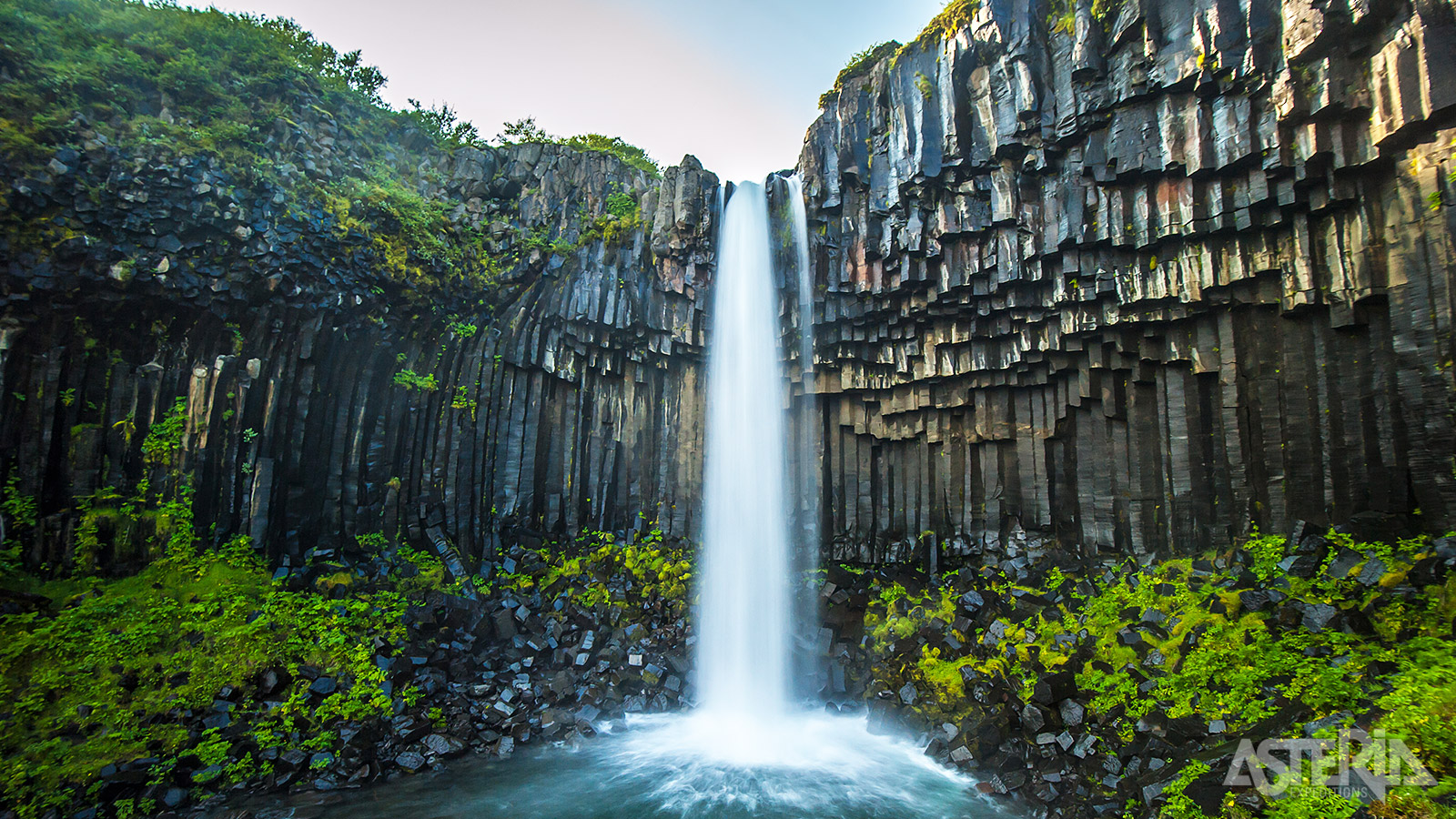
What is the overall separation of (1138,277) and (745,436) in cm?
811

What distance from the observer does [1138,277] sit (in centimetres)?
1037

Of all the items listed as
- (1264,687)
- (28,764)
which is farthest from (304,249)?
(1264,687)

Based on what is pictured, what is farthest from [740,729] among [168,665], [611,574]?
[168,665]

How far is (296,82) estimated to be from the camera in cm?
1374

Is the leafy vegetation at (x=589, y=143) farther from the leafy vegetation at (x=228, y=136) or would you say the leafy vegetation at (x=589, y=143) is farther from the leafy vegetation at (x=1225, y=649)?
the leafy vegetation at (x=1225, y=649)

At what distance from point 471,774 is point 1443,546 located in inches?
476

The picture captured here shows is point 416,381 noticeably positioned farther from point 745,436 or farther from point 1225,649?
point 1225,649

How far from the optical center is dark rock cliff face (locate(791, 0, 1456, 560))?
805 centimetres

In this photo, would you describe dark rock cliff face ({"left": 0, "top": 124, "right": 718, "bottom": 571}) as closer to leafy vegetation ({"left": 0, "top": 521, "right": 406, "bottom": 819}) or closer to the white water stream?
leafy vegetation ({"left": 0, "top": 521, "right": 406, "bottom": 819})

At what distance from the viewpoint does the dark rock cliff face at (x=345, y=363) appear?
10.2 m

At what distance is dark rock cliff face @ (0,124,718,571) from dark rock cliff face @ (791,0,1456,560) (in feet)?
14.1

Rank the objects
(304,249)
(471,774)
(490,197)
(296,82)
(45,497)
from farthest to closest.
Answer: (490,197) < (296,82) < (304,249) < (45,497) < (471,774)

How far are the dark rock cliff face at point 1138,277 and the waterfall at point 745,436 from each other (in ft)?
4.05

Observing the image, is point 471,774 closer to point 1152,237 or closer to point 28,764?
point 28,764
